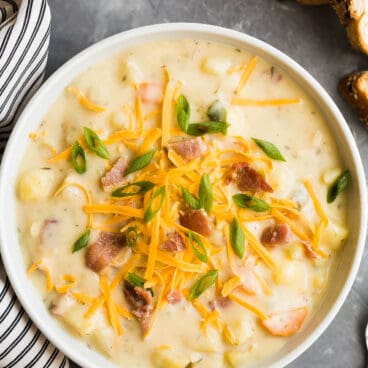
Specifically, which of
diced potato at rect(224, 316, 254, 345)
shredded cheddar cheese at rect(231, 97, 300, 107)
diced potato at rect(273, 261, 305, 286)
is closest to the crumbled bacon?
diced potato at rect(224, 316, 254, 345)

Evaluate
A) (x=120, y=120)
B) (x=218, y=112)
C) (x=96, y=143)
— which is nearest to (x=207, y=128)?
(x=218, y=112)

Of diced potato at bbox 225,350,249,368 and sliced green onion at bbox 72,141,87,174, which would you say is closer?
sliced green onion at bbox 72,141,87,174

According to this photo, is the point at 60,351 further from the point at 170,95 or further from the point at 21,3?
the point at 21,3

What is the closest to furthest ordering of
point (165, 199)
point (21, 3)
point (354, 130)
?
1. point (165, 199)
2. point (21, 3)
3. point (354, 130)

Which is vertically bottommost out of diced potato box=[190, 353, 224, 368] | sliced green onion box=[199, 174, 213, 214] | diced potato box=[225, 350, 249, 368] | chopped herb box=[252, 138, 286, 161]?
→ diced potato box=[190, 353, 224, 368]

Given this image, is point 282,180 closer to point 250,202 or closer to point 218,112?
point 250,202

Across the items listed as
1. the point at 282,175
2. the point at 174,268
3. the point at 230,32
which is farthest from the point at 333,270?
the point at 230,32

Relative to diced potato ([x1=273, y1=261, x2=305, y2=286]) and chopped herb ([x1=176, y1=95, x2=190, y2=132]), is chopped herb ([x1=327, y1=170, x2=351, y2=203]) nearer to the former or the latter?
diced potato ([x1=273, y1=261, x2=305, y2=286])
